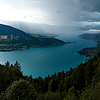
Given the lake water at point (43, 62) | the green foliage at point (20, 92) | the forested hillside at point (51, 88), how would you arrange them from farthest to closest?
the lake water at point (43, 62) < the forested hillside at point (51, 88) < the green foliage at point (20, 92)

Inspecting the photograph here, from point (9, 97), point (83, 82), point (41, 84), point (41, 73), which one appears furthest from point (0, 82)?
point (41, 73)

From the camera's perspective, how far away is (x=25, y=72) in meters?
62.9

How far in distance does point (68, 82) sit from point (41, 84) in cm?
783

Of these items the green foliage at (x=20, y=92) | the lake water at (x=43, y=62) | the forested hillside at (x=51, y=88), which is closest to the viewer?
the green foliage at (x=20, y=92)

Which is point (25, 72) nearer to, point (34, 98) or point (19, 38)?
point (34, 98)

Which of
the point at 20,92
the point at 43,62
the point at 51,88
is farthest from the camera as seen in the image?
the point at 43,62

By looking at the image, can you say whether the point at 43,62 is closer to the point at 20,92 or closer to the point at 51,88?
the point at 51,88

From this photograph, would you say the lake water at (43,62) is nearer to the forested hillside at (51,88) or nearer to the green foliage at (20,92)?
the forested hillside at (51,88)

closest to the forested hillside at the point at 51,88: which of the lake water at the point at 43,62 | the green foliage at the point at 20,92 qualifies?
the green foliage at the point at 20,92

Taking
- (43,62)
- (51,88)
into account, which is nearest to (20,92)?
(51,88)

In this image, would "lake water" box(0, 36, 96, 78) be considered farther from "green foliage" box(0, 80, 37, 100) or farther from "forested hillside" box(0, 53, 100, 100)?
"green foliage" box(0, 80, 37, 100)

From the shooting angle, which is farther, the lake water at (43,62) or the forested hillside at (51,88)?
the lake water at (43,62)

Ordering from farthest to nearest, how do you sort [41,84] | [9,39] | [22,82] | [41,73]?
[9,39]
[41,73]
[41,84]
[22,82]

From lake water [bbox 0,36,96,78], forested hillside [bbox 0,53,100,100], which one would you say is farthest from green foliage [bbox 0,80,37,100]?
lake water [bbox 0,36,96,78]
